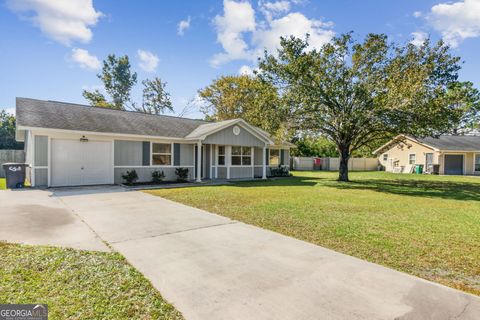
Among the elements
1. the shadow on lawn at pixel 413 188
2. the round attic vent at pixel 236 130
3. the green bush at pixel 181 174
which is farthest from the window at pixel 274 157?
the green bush at pixel 181 174

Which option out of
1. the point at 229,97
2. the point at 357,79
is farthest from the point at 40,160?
the point at 229,97

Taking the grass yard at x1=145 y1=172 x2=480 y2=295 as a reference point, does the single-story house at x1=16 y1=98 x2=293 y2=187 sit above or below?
above

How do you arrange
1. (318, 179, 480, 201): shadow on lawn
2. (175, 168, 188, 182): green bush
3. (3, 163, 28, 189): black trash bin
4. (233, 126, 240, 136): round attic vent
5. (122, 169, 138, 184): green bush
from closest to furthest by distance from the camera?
(3, 163, 28, 189): black trash bin < (318, 179, 480, 201): shadow on lawn < (122, 169, 138, 184): green bush < (175, 168, 188, 182): green bush < (233, 126, 240, 136): round attic vent

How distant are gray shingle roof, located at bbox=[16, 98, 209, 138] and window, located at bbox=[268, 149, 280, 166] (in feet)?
22.8

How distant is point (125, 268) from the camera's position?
3.60 meters

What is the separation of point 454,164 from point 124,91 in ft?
148

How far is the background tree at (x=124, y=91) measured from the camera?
38219 millimetres

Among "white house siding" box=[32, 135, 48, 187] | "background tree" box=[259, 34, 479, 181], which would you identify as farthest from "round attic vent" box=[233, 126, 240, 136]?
"white house siding" box=[32, 135, 48, 187]

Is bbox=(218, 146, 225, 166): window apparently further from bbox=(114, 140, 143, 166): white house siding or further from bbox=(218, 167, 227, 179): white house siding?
bbox=(114, 140, 143, 166): white house siding

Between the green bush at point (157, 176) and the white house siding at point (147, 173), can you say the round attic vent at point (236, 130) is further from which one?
the green bush at point (157, 176)

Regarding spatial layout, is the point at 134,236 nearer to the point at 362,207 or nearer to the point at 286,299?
the point at 286,299

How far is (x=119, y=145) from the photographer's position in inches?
538

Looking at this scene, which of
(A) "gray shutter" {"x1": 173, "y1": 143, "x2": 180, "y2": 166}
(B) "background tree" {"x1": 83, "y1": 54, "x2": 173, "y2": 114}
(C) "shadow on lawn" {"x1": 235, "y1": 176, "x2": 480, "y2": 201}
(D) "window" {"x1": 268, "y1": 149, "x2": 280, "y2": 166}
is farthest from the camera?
(B) "background tree" {"x1": 83, "y1": 54, "x2": 173, "y2": 114}

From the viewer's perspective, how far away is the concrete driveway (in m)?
2.69
